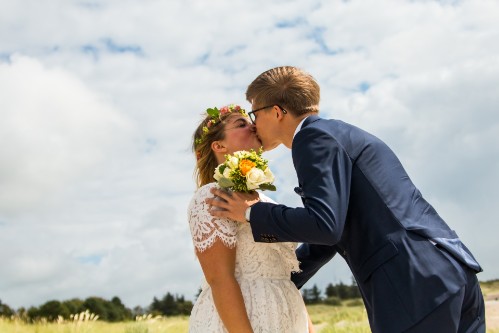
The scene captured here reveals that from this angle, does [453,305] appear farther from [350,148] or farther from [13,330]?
[13,330]

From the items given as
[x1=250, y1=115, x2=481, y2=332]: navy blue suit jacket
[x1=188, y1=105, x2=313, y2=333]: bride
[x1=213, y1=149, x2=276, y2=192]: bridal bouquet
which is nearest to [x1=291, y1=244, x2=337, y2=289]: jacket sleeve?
[x1=188, y1=105, x2=313, y2=333]: bride

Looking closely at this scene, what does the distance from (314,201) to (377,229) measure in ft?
1.33

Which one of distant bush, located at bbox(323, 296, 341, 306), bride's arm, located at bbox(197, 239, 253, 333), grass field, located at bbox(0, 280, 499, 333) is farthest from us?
distant bush, located at bbox(323, 296, 341, 306)

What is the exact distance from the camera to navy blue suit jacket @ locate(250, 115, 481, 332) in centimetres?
350

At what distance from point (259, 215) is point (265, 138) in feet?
2.54

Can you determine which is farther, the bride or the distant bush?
the distant bush

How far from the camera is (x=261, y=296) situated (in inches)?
160

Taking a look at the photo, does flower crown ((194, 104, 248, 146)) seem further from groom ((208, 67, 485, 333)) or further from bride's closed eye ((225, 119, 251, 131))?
groom ((208, 67, 485, 333))

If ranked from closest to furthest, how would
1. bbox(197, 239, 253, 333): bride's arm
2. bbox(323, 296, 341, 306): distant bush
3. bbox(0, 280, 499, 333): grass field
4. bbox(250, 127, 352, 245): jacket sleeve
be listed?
bbox(250, 127, 352, 245): jacket sleeve
bbox(197, 239, 253, 333): bride's arm
bbox(0, 280, 499, 333): grass field
bbox(323, 296, 341, 306): distant bush

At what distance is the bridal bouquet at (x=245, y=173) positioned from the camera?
13.1 feet

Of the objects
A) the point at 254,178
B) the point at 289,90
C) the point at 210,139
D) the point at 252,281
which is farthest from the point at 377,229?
the point at 210,139

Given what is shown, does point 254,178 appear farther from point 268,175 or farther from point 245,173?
point 268,175

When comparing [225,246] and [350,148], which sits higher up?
[350,148]

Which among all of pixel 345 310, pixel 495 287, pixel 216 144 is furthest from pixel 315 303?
pixel 216 144
